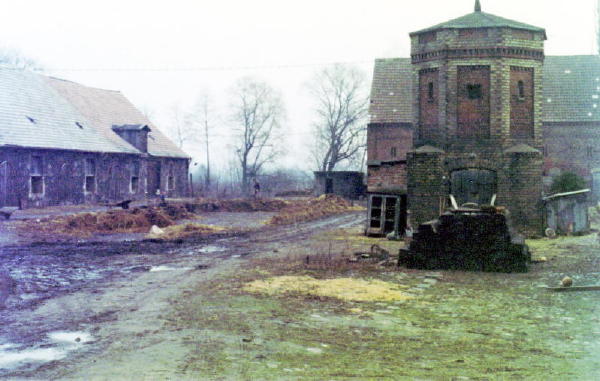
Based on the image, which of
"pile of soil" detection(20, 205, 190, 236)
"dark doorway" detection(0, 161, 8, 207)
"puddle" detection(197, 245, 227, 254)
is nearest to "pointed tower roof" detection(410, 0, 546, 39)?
"puddle" detection(197, 245, 227, 254)

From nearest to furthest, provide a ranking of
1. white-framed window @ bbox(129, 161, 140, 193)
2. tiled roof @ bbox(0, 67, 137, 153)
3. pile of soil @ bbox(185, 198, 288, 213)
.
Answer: tiled roof @ bbox(0, 67, 137, 153)
pile of soil @ bbox(185, 198, 288, 213)
white-framed window @ bbox(129, 161, 140, 193)

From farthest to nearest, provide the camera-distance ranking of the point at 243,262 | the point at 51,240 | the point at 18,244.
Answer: the point at 51,240
the point at 18,244
the point at 243,262

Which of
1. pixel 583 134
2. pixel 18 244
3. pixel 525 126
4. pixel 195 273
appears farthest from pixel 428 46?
pixel 583 134

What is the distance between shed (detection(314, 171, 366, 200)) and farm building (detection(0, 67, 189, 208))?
10462 millimetres

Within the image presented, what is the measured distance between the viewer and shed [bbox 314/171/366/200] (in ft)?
153

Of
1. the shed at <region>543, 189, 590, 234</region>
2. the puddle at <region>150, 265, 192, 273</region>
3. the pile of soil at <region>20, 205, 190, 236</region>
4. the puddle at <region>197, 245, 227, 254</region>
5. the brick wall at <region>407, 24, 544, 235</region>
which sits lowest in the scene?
the puddle at <region>150, 265, 192, 273</region>

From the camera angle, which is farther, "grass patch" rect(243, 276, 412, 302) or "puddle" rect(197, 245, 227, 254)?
"puddle" rect(197, 245, 227, 254)

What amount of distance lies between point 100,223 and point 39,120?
478 inches

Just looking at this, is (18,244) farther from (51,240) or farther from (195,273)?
(195,273)

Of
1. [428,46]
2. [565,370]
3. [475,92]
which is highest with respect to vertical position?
[428,46]

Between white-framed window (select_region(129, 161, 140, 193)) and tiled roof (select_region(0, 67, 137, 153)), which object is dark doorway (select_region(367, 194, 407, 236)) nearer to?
tiled roof (select_region(0, 67, 137, 153))

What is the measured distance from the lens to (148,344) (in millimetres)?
6926

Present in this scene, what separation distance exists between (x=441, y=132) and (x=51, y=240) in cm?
1313

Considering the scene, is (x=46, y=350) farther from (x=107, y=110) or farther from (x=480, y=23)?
(x=107, y=110)
